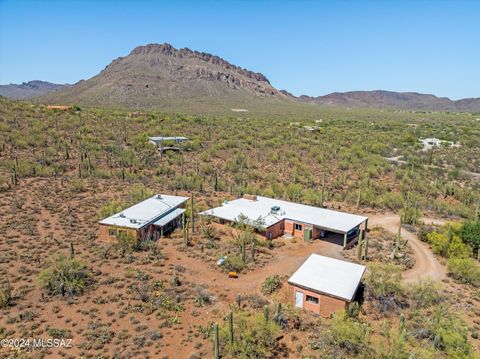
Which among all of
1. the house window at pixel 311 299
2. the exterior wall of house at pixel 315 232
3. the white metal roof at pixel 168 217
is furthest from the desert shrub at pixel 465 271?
the white metal roof at pixel 168 217

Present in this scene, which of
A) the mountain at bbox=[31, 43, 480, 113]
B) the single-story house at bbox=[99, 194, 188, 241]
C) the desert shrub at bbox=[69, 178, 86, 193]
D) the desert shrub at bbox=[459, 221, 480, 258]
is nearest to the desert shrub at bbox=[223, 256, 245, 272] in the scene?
the single-story house at bbox=[99, 194, 188, 241]

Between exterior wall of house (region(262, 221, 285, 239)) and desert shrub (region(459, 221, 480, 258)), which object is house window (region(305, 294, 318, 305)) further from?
desert shrub (region(459, 221, 480, 258))

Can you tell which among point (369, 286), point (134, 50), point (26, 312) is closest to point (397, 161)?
point (369, 286)

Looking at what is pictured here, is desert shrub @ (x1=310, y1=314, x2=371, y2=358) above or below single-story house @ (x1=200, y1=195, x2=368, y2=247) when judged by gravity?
below

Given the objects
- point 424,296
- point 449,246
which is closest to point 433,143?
point 449,246

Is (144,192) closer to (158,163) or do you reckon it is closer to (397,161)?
(158,163)
